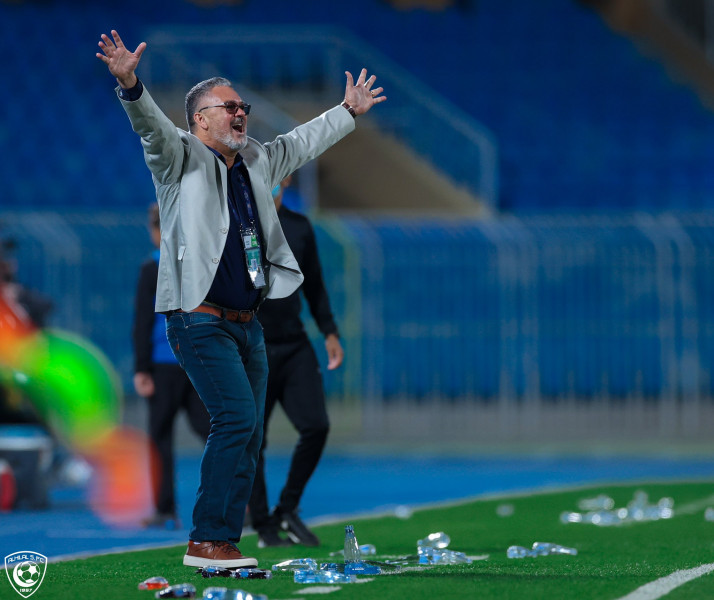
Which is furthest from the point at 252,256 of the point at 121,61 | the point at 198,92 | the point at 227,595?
the point at 227,595

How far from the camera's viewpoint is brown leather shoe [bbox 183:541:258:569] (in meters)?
5.98

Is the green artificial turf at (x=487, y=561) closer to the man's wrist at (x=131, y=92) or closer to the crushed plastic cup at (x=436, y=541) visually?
the crushed plastic cup at (x=436, y=541)

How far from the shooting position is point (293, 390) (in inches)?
318

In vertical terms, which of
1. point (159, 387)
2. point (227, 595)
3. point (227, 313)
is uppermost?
point (227, 313)

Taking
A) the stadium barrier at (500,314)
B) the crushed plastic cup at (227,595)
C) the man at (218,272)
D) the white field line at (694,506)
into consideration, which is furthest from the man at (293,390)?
the stadium barrier at (500,314)

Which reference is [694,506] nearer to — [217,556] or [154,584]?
[217,556]

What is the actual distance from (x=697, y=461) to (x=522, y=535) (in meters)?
7.97

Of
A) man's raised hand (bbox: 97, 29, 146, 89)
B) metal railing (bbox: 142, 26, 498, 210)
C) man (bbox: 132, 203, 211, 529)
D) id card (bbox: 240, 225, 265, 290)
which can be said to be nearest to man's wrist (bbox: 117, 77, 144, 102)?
man's raised hand (bbox: 97, 29, 146, 89)

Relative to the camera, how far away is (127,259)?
17.3 meters

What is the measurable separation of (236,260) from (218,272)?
0.30 feet

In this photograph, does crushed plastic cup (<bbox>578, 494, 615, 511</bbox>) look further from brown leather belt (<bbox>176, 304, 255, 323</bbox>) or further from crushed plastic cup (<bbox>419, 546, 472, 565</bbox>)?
brown leather belt (<bbox>176, 304, 255, 323</bbox>)

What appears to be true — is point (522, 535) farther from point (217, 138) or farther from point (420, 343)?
point (420, 343)

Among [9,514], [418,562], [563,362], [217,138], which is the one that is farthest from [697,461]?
[217,138]

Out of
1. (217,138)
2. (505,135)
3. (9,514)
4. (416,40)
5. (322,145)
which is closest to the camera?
(217,138)
